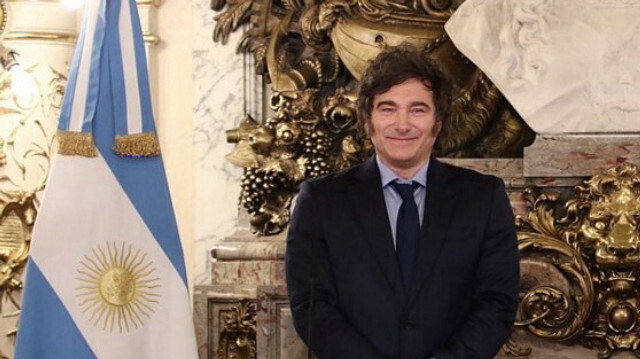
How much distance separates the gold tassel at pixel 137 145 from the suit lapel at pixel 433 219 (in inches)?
31.5

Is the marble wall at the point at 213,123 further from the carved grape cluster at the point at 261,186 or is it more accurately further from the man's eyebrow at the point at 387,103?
the man's eyebrow at the point at 387,103

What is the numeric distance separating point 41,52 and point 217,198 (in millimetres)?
707

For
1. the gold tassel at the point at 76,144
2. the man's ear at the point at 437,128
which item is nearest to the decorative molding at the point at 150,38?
the gold tassel at the point at 76,144

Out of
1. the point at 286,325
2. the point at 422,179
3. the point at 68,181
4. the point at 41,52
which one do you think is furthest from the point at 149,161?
the point at 41,52

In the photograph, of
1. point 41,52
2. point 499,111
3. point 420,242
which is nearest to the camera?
point 420,242

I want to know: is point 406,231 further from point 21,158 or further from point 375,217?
point 21,158

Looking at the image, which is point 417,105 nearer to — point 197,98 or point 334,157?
point 334,157

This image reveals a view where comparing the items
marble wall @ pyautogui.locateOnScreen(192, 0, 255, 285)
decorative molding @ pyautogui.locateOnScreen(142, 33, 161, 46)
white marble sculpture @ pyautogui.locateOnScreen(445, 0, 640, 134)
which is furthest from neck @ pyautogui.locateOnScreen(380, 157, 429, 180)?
decorative molding @ pyautogui.locateOnScreen(142, 33, 161, 46)

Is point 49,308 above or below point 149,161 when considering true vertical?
below

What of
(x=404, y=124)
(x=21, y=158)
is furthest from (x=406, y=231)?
(x=21, y=158)

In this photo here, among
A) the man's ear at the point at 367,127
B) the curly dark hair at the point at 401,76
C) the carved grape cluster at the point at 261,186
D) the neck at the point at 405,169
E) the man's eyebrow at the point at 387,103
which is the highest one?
the curly dark hair at the point at 401,76

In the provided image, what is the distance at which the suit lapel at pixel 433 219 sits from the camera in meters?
3.36

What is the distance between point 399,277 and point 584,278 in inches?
36.4

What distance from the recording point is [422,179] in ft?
11.3
